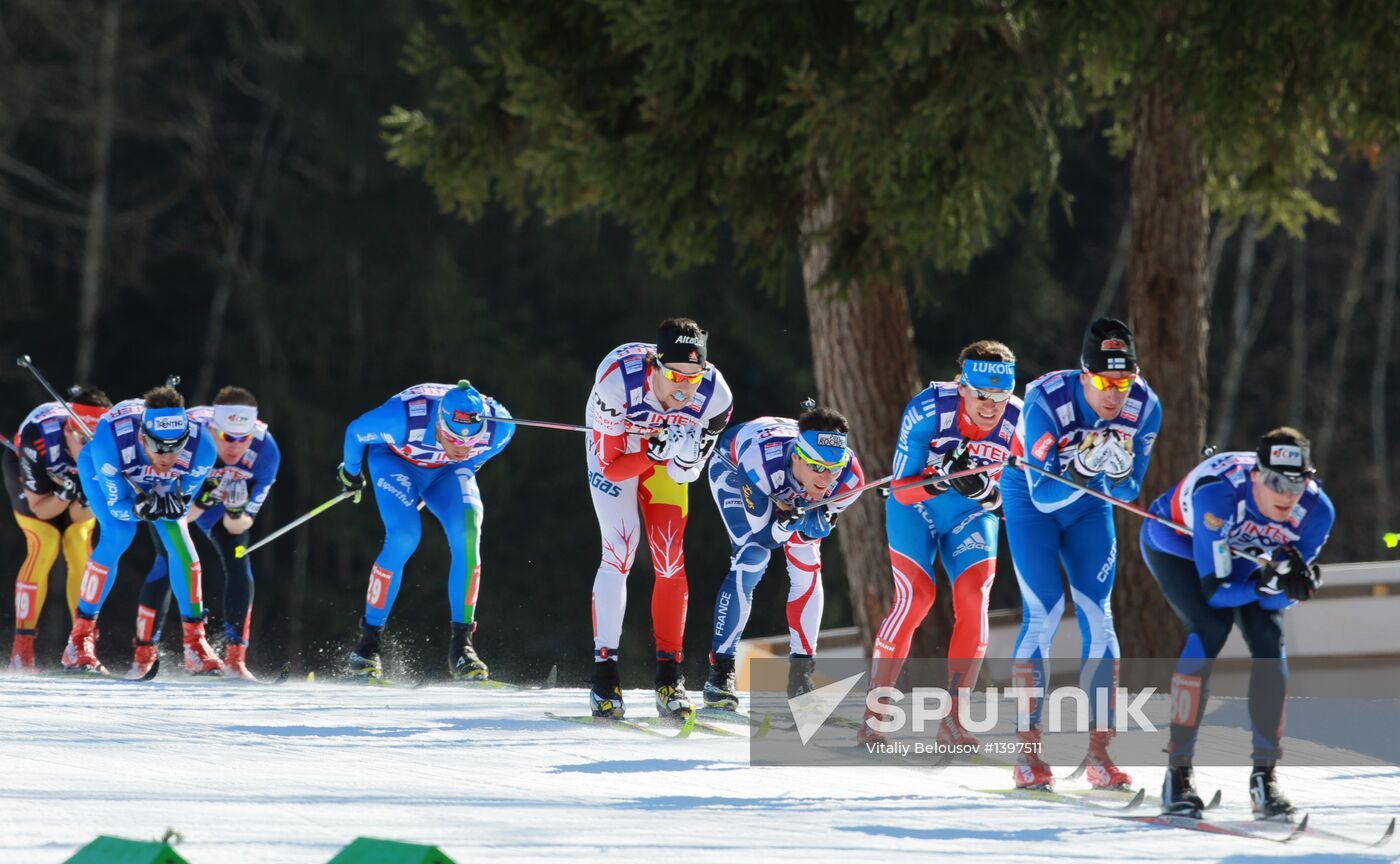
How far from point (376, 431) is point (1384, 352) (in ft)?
82.6

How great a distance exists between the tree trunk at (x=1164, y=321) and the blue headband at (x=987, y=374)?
5.53 metres

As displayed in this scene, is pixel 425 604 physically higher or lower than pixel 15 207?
lower

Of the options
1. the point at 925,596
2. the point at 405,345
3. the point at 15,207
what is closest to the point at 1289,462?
the point at 925,596

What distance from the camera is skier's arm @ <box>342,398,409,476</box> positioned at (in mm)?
11195

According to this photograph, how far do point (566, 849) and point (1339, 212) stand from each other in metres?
29.6

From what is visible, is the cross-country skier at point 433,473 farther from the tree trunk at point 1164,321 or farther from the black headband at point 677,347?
the tree trunk at point 1164,321

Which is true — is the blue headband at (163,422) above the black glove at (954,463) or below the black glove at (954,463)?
above

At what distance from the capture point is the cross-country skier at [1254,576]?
693 cm

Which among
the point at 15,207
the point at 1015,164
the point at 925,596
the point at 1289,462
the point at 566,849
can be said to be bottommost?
the point at 566,849

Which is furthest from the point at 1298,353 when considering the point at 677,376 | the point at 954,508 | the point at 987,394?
the point at 677,376

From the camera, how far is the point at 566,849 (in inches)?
241

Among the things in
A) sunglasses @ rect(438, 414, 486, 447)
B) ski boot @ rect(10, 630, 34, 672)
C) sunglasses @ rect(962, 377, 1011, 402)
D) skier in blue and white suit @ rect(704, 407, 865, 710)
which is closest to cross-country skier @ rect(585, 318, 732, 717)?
skier in blue and white suit @ rect(704, 407, 865, 710)

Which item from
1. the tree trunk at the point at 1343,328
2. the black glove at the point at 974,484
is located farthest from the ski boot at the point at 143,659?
the tree trunk at the point at 1343,328

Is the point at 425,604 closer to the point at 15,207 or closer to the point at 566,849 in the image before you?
the point at 15,207
